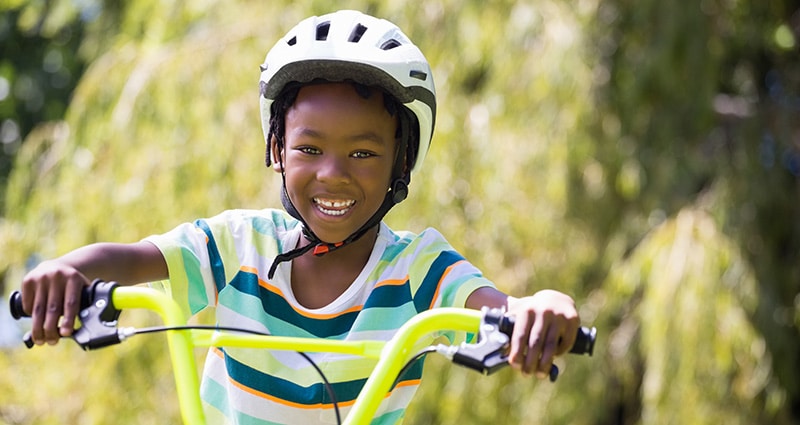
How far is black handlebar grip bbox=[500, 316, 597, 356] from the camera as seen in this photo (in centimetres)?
213

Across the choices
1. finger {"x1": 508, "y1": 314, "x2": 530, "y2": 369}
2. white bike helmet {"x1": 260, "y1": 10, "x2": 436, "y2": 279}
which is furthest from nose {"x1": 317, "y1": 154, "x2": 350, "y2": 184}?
finger {"x1": 508, "y1": 314, "x2": 530, "y2": 369}

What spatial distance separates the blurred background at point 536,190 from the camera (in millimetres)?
6035

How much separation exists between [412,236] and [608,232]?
3.75 meters

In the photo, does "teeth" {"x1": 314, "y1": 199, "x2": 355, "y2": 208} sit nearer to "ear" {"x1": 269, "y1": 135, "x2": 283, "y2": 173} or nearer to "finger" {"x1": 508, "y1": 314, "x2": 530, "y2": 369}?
"ear" {"x1": 269, "y1": 135, "x2": 283, "y2": 173}

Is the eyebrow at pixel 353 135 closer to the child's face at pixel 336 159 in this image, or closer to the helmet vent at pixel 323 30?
the child's face at pixel 336 159

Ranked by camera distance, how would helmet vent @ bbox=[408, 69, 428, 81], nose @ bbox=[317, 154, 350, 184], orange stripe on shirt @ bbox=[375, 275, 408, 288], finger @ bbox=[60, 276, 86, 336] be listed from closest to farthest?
finger @ bbox=[60, 276, 86, 336] < nose @ bbox=[317, 154, 350, 184] < orange stripe on shirt @ bbox=[375, 275, 408, 288] < helmet vent @ bbox=[408, 69, 428, 81]

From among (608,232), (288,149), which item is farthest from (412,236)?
(608,232)

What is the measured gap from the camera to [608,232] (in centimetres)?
663

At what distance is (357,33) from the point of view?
3.04 m

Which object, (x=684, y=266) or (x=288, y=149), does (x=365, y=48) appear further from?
(x=684, y=266)

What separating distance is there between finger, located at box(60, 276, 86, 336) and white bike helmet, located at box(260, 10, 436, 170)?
0.88 meters

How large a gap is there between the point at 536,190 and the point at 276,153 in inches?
131

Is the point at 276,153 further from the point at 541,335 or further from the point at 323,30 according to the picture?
the point at 541,335

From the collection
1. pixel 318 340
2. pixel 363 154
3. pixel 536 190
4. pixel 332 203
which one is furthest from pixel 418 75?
pixel 536 190
